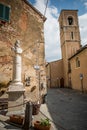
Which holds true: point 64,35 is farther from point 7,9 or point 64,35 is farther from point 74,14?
point 7,9

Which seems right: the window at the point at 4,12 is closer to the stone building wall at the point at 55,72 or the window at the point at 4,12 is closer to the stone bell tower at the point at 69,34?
the stone bell tower at the point at 69,34

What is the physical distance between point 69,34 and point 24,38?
853 inches

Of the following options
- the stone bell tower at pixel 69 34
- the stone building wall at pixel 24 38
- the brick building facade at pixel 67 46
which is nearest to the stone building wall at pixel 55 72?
the brick building facade at pixel 67 46

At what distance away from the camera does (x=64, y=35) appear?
2955 cm

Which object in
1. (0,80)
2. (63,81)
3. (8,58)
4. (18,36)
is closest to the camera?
(0,80)

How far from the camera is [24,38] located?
10.0m

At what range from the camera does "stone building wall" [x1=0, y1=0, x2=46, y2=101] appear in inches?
346

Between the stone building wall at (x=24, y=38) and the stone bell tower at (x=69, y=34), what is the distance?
18.0 m

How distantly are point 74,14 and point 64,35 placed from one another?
20.2 feet

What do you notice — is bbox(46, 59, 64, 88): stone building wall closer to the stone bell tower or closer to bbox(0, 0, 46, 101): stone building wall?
the stone bell tower

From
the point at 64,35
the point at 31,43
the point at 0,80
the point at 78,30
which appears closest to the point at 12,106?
the point at 0,80

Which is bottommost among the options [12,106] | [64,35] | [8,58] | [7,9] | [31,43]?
[12,106]

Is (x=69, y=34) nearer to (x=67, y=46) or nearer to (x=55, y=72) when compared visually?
(x=67, y=46)

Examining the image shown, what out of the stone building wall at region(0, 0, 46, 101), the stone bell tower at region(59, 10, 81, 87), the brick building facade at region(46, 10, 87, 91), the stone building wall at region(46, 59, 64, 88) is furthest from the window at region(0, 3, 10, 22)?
the stone building wall at region(46, 59, 64, 88)
